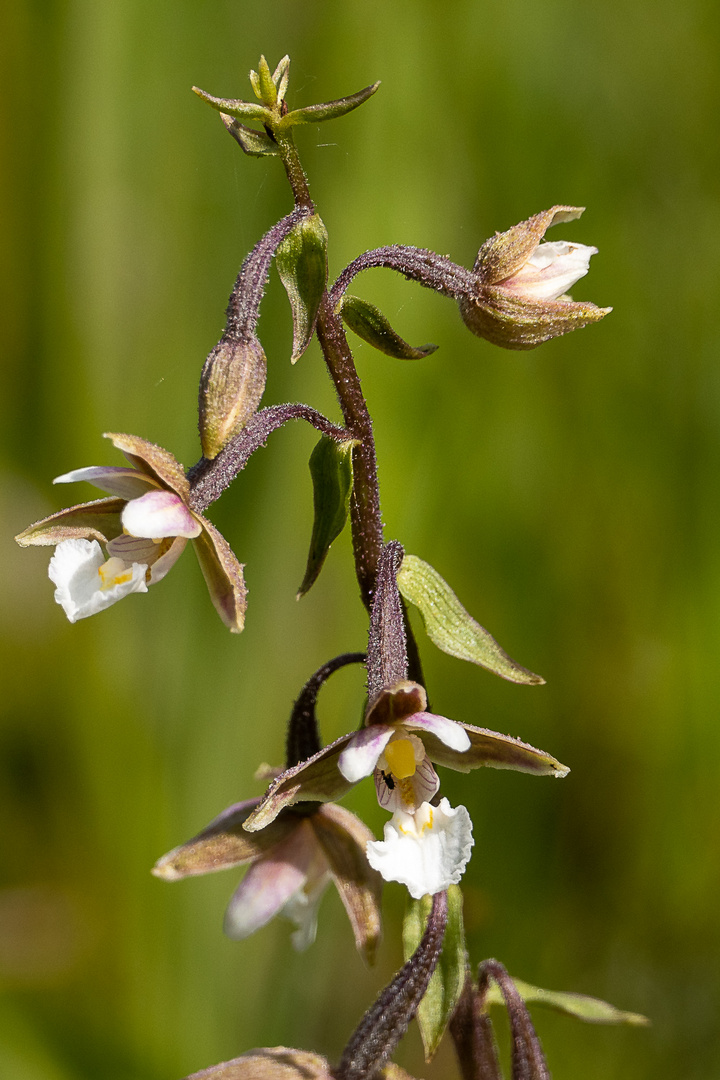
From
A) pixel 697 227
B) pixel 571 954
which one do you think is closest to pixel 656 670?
pixel 571 954

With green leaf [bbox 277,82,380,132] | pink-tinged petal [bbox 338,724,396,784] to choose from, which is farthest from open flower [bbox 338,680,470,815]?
green leaf [bbox 277,82,380,132]

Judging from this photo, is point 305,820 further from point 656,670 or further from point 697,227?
point 697,227

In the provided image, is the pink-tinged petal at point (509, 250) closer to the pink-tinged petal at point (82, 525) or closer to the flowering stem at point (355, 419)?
the flowering stem at point (355, 419)

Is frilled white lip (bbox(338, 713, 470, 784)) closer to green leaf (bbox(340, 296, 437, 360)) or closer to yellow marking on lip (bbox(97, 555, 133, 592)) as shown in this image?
yellow marking on lip (bbox(97, 555, 133, 592))

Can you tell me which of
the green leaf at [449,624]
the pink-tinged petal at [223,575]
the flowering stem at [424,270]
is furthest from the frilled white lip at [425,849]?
the flowering stem at [424,270]

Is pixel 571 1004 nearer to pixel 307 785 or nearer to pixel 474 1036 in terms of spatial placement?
pixel 474 1036
